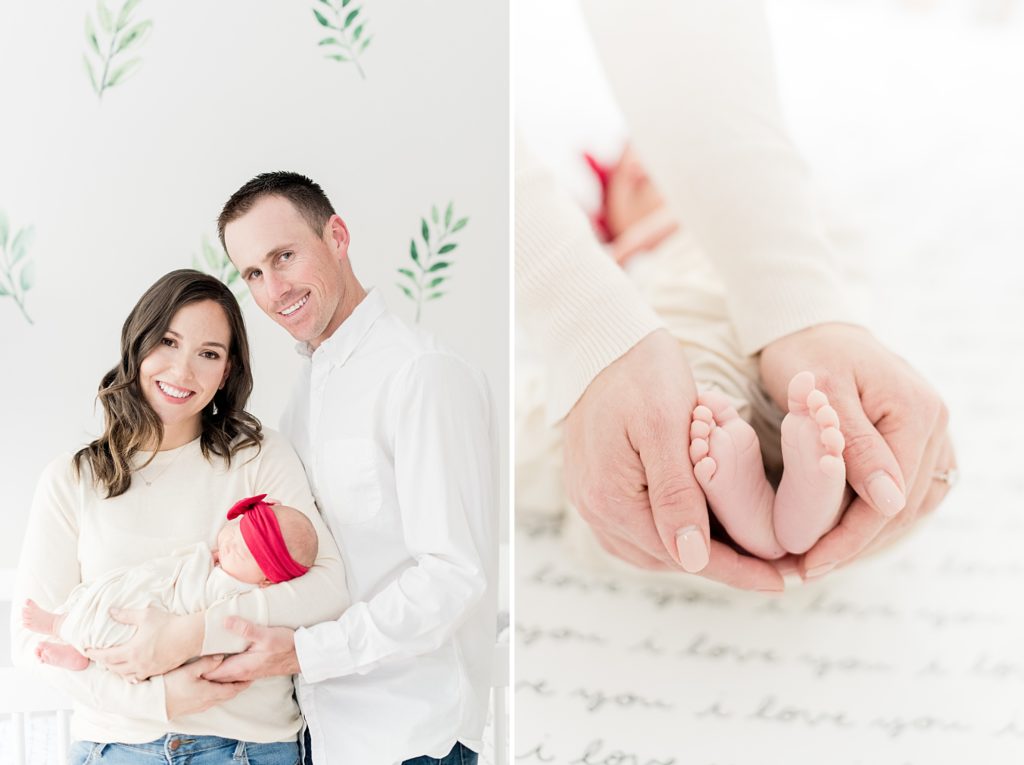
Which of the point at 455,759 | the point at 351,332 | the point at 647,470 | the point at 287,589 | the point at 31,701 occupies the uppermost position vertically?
the point at 351,332

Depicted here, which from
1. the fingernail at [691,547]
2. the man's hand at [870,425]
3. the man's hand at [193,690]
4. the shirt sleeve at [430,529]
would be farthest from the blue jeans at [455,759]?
the man's hand at [870,425]

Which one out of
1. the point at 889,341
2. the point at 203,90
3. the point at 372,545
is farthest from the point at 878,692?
the point at 203,90

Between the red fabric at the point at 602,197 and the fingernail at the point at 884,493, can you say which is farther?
the red fabric at the point at 602,197

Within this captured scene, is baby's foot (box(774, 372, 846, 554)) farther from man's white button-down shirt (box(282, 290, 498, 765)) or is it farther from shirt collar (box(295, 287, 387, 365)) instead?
shirt collar (box(295, 287, 387, 365))

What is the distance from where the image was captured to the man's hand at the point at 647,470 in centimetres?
85

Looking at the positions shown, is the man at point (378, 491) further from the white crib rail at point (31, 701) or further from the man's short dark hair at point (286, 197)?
the white crib rail at point (31, 701)

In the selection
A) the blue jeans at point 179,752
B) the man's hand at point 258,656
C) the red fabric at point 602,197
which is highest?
the red fabric at point 602,197

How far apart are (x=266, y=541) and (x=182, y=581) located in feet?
0.31

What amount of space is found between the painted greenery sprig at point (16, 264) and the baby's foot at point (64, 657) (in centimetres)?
37

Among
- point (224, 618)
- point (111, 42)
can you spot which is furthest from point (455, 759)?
point (111, 42)

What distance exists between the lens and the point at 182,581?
2.74 ft

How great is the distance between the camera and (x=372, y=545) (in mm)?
901

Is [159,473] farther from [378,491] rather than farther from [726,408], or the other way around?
[726,408]

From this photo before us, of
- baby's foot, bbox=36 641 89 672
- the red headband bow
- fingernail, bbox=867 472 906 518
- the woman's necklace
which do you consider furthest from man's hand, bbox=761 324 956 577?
baby's foot, bbox=36 641 89 672
